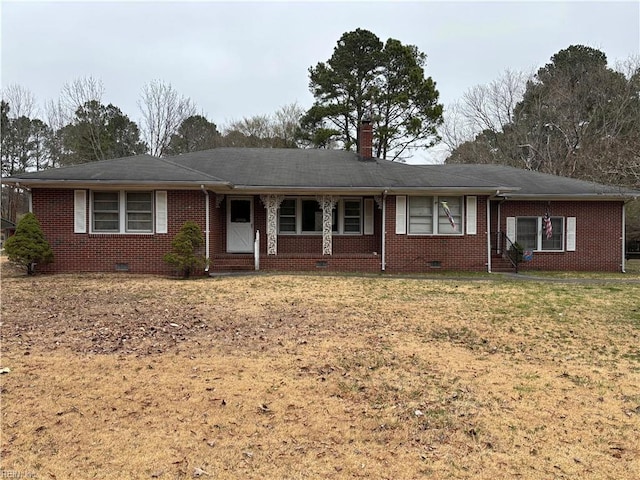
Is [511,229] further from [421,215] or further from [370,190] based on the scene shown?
[370,190]

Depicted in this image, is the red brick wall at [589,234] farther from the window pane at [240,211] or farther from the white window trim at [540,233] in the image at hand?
the window pane at [240,211]

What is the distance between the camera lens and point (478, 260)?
51.3 feet

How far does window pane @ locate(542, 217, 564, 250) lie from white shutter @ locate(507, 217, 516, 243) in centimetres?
111

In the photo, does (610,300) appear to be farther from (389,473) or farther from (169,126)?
(169,126)

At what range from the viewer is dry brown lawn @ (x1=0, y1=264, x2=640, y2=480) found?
3248mm

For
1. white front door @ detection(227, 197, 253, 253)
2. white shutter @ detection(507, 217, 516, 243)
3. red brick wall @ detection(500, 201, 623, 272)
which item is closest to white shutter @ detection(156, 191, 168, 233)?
white front door @ detection(227, 197, 253, 253)

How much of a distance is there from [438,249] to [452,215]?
4.17 feet

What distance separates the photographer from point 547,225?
16.3m

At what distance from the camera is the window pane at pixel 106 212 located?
14.1m

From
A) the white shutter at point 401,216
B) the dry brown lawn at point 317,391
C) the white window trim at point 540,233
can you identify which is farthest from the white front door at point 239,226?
the white window trim at point 540,233

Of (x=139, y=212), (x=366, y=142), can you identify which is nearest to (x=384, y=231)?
(x=366, y=142)

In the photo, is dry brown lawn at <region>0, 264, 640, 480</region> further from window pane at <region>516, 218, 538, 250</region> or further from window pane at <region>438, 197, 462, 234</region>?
window pane at <region>516, 218, 538, 250</region>

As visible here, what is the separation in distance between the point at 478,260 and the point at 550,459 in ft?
42.4

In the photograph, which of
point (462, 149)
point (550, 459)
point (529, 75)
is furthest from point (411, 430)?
point (529, 75)
